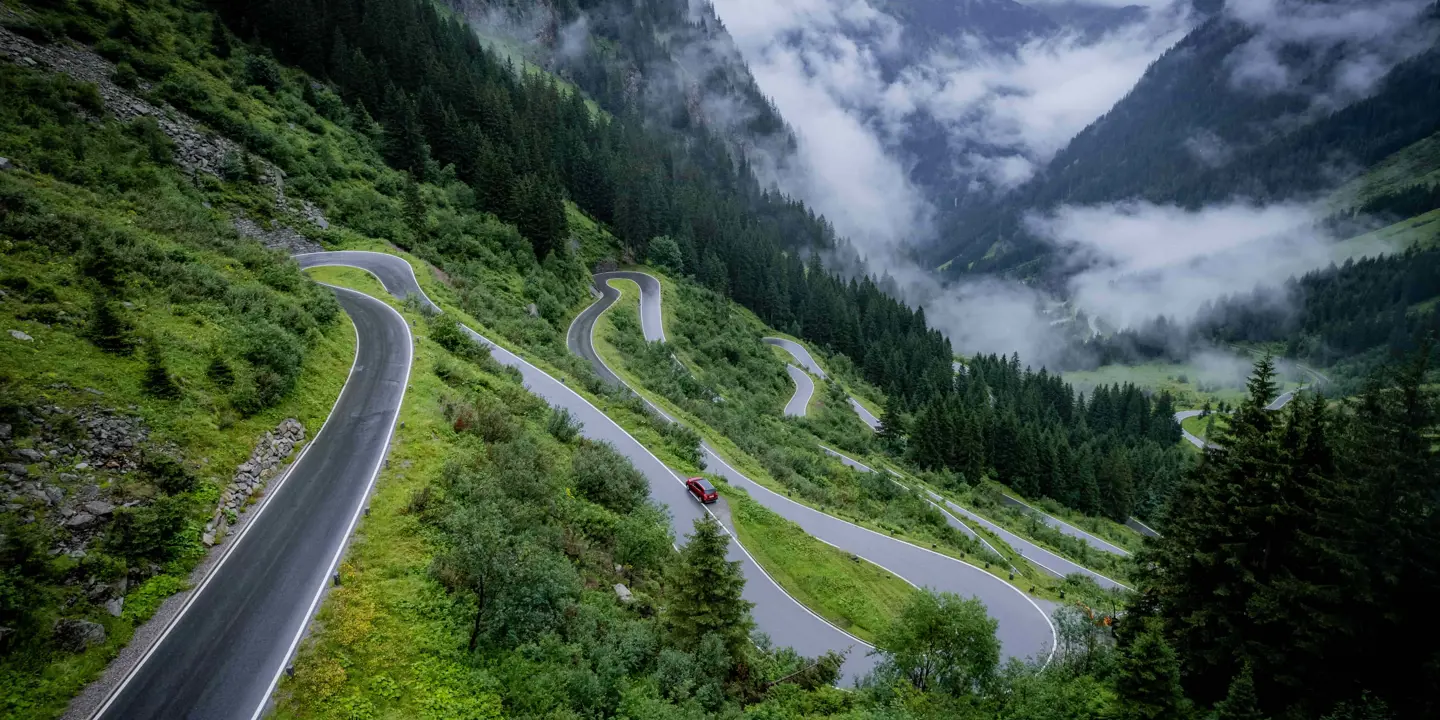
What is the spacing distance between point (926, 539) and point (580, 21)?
205043 millimetres

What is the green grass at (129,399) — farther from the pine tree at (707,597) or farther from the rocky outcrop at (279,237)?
the rocky outcrop at (279,237)

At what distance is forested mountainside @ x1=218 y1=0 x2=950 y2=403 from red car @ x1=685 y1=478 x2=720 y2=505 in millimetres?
37560

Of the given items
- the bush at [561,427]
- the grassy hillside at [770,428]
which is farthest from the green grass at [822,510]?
the bush at [561,427]

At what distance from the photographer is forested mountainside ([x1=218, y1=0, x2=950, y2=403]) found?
6662 cm

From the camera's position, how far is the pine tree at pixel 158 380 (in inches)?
707

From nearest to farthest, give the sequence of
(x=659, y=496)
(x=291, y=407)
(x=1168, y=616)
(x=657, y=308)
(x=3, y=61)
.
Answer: (x=1168, y=616)
(x=291, y=407)
(x=659, y=496)
(x=3, y=61)
(x=657, y=308)

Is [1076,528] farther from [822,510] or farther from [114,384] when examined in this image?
[114,384]

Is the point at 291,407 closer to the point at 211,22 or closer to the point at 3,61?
the point at 3,61

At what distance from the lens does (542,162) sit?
82.9 meters

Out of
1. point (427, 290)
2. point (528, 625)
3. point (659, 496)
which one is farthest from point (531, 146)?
point (528, 625)

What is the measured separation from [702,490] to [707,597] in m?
A: 14.7

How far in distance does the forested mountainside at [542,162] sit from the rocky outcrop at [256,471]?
37.9 m

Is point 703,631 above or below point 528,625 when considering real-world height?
above

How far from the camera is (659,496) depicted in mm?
31797
